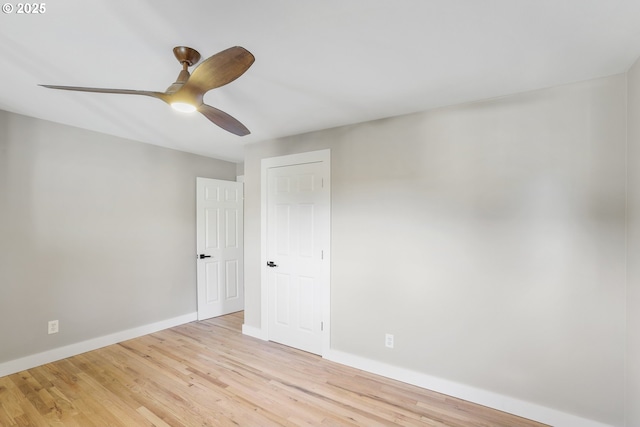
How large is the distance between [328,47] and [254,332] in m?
3.14

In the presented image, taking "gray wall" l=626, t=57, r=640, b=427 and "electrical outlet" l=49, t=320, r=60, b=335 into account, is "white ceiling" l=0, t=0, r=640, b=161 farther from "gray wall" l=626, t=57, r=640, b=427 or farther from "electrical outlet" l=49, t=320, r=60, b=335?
"electrical outlet" l=49, t=320, r=60, b=335

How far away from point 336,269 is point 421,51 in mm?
1978

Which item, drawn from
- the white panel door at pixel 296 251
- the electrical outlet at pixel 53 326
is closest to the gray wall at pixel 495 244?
the white panel door at pixel 296 251

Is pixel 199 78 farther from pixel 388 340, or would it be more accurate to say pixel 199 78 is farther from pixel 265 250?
pixel 388 340

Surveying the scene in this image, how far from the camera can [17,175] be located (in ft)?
8.32

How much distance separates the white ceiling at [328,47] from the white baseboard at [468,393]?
2254mm

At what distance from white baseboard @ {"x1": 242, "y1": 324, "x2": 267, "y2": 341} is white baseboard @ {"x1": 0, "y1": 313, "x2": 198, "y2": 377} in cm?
95

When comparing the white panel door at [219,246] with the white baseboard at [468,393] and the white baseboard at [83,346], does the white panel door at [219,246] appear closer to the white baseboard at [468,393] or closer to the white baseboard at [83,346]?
the white baseboard at [83,346]

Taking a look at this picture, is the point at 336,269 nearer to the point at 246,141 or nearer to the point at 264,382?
the point at 264,382

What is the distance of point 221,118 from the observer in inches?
70.2

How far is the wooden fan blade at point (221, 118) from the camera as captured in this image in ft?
5.46

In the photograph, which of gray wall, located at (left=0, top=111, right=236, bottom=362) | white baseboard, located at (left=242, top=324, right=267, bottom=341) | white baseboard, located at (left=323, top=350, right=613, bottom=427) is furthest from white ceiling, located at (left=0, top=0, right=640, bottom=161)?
white baseboard, located at (left=242, top=324, right=267, bottom=341)

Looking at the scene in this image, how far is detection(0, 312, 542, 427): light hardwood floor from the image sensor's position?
6.35 feet

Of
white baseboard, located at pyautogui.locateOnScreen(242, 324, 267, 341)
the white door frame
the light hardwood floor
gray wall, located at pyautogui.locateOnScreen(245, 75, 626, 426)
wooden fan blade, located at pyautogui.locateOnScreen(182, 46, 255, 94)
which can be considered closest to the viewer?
wooden fan blade, located at pyautogui.locateOnScreen(182, 46, 255, 94)
